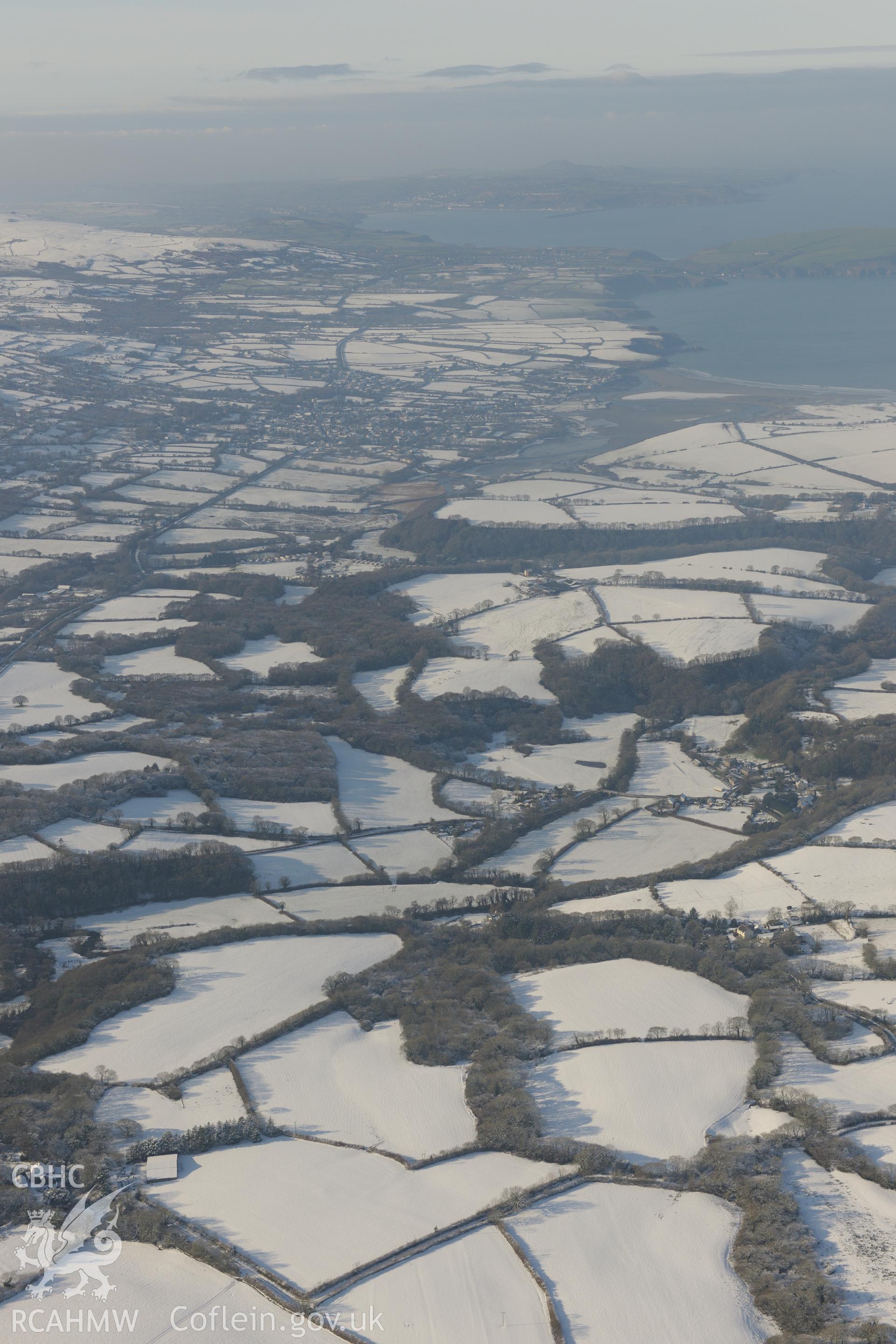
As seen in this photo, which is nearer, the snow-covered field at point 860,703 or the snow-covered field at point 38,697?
the snow-covered field at point 38,697

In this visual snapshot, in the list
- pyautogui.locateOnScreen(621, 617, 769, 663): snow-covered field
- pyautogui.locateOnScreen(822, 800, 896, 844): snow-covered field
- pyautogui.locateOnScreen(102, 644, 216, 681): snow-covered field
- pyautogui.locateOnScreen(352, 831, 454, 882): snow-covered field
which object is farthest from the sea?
pyautogui.locateOnScreen(352, 831, 454, 882): snow-covered field

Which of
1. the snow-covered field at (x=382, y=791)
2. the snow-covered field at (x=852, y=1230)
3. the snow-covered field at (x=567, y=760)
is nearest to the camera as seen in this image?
the snow-covered field at (x=852, y=1230)

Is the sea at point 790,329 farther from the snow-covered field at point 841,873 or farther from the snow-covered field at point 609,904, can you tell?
the snow-covered field at point 609,904

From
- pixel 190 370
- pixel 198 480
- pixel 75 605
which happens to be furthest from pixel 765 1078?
pixel 190 370

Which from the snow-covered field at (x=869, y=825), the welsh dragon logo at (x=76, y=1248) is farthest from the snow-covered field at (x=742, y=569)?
the welsh dragon logo at (x=76, y=1248)

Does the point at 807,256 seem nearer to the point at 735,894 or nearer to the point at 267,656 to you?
the point at 267,656
